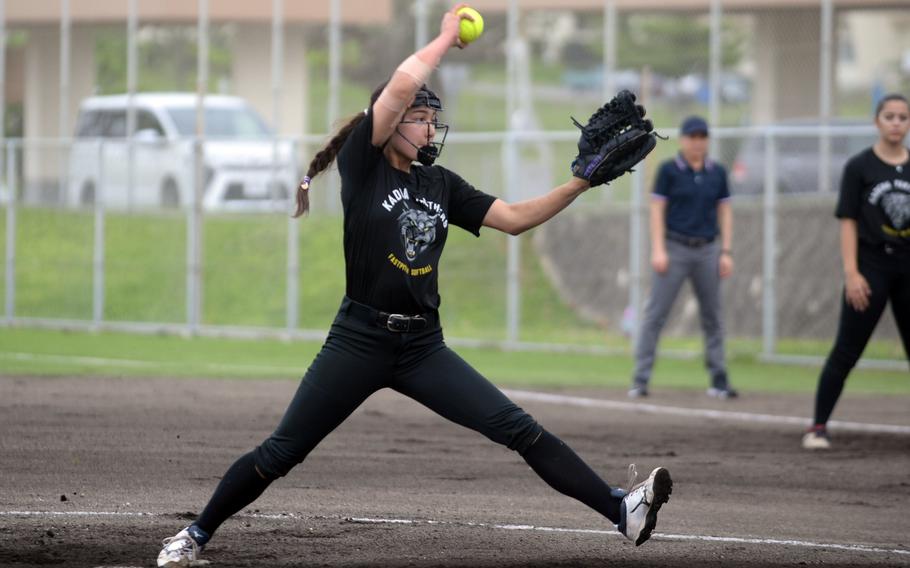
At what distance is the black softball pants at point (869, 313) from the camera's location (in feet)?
33.1

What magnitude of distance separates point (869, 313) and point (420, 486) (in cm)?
346

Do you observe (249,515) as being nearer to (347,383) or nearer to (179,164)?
(347,383)

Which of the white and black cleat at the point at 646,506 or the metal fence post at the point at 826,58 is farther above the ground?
the metal fence post at the point at 826,58

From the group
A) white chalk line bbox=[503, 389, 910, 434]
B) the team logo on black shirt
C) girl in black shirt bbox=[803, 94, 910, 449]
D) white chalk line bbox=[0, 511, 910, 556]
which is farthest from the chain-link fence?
white chalk line bbox=[0, 511, 910, 556]

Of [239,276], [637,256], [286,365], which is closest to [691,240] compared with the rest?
[637,256]

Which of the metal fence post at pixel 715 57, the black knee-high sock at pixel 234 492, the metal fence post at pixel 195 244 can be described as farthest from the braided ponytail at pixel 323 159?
the metal fence post at pixel 715 57

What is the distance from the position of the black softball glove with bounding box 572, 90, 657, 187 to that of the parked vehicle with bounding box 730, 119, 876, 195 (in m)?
11.6

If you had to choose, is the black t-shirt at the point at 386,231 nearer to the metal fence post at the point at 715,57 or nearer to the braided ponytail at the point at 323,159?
the braided ponytail at the point at 323,159

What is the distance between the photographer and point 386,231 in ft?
20.6

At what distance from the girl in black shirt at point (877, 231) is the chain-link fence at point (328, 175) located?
A: 6.21m

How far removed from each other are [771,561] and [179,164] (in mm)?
16028

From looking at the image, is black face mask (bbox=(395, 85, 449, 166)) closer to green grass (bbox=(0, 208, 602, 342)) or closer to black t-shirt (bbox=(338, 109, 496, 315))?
Result: black t-shirt (bbox=(338, 109, 496, 315))

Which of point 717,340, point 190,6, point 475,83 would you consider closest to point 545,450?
point 717,340

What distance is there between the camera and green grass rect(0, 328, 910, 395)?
1513 cm
